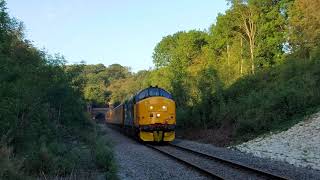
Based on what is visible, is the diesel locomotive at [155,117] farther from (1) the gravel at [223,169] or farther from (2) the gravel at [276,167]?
(1) the gravel at [223,169]

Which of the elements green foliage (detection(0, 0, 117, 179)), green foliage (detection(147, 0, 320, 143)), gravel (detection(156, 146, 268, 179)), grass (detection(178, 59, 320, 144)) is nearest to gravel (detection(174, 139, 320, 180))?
gravel (detection(156, 146, 268, 179))

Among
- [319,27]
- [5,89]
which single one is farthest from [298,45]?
[5,89]

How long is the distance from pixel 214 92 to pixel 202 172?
80.7 feet

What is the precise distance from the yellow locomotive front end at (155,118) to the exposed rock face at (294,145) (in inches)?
230

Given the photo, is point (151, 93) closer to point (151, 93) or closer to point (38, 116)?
point (151, 93)

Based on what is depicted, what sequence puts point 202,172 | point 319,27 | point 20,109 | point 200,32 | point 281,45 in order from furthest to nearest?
point 200,32
point 281,45
point 319,27
point 20,109
point 202,172

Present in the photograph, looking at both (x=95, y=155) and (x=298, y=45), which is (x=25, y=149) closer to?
(x=95, y=155)

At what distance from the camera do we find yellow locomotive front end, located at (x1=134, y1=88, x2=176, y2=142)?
1164 inches

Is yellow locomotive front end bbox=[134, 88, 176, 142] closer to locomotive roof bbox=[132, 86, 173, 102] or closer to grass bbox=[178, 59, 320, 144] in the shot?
locomotive roof bbox=[132, 86, 173, 102]

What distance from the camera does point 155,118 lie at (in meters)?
29.7

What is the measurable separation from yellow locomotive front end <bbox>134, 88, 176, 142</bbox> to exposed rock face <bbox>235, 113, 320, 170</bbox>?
230 inches

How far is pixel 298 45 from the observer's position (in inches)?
1898

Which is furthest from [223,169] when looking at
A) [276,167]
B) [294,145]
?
[294,145]

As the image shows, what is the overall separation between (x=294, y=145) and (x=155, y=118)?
10131mm
